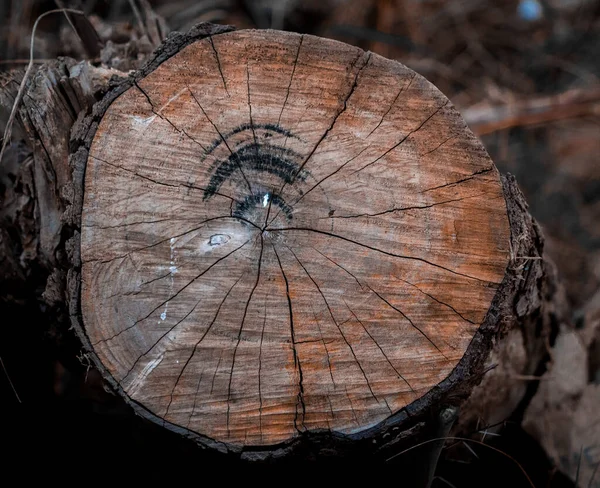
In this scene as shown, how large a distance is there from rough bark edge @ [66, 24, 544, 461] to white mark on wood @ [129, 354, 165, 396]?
20mm

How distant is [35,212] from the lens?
1.67 m

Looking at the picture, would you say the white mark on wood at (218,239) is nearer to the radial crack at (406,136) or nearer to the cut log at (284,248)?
the cut log at (284,248)

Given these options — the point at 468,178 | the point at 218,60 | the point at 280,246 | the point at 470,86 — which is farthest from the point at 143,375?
the point at 470,86

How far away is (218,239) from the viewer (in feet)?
4.19

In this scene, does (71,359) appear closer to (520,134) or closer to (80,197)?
(80,197)

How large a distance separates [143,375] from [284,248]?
391 millimetres

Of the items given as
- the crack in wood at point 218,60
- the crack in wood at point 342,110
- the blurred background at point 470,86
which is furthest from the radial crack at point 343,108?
the blurred background at point 470,86

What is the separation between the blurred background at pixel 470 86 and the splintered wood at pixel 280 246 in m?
0.63

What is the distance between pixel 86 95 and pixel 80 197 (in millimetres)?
389

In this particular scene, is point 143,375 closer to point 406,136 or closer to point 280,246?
point 280,246

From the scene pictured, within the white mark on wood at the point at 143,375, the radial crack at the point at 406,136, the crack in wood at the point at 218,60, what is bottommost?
the white mark on wood at the point at 143,375

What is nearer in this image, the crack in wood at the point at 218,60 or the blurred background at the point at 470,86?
the crack in wood at the point at 218,60

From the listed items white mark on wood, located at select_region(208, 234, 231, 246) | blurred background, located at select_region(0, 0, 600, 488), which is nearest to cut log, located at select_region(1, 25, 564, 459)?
white mark on wood, located at select_region(208, 234, 231, 246)

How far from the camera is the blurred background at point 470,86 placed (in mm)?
1959
